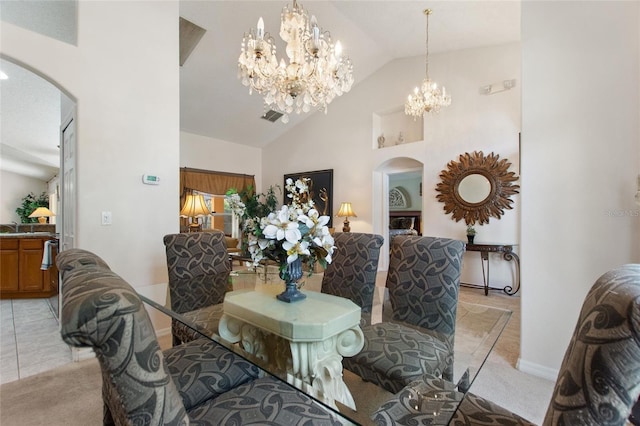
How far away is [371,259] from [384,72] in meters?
4.84

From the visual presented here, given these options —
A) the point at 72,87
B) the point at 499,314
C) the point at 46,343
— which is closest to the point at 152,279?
the point at 46,343

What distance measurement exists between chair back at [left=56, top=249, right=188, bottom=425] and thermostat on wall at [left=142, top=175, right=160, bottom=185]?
7.35 feet

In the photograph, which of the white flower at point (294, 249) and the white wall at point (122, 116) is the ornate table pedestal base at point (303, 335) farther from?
the white wall at point (122, 116)

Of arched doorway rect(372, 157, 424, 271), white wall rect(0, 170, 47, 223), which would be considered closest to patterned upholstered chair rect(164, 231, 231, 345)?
arched doorway rect(372, 157, 424, 271)

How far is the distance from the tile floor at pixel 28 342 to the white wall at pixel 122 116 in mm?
831

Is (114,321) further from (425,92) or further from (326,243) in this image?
(425,92)

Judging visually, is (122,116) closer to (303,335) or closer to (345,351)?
(303,335)

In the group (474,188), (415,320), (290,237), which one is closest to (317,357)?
(290,237)

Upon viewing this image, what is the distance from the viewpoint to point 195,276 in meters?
2.17

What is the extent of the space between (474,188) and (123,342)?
16.3 feet

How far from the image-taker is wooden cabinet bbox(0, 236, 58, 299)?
399cm

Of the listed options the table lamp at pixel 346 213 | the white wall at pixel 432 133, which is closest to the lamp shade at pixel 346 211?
the table lamp at pixel 346 213

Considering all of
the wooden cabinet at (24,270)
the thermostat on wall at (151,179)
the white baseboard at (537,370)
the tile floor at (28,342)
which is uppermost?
the thermostat on wall at (151,179)

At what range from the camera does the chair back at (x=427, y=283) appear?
5.61 feet
